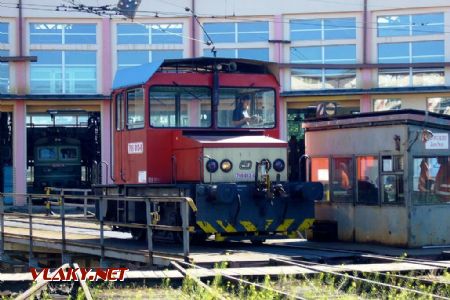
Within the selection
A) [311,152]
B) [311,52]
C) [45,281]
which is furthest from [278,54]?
[45,281]

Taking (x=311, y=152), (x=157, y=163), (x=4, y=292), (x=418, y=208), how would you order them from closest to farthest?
1. (x=4, y=292)
2. (x=418, y=208)
3. (x=157, y=163)
4. (x=311, y=152)

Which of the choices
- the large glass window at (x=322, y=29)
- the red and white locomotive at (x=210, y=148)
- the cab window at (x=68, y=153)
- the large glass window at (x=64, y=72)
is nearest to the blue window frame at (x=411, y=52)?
the large glass window at (x=322, y=29)

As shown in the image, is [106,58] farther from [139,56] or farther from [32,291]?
[32,291]

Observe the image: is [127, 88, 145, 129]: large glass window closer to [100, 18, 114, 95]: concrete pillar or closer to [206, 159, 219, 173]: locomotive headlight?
[206, 159, 219, 173]: locomotive headlight

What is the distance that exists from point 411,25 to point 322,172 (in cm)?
2087

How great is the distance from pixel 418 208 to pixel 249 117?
3466 millimetres

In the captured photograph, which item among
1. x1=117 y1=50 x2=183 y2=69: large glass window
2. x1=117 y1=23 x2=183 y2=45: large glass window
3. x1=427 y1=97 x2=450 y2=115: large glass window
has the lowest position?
x1=427 y1=97 x2=450 y2=115: large glass window

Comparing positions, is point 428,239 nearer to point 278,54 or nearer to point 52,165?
point 278,54

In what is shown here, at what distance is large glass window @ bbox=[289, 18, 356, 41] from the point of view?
1410 inches

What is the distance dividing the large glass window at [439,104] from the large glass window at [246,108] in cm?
2142

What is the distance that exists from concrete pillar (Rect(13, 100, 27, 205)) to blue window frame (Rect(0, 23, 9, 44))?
259 centimetres

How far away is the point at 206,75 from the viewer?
15.3 metres

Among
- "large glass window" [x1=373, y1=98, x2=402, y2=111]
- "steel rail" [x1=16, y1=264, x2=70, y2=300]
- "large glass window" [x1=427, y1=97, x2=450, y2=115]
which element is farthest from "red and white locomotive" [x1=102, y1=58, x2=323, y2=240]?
"large glass window" [x1=427, y1=97, x2=450, y2=115]

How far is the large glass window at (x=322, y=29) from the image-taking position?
3581 cm
